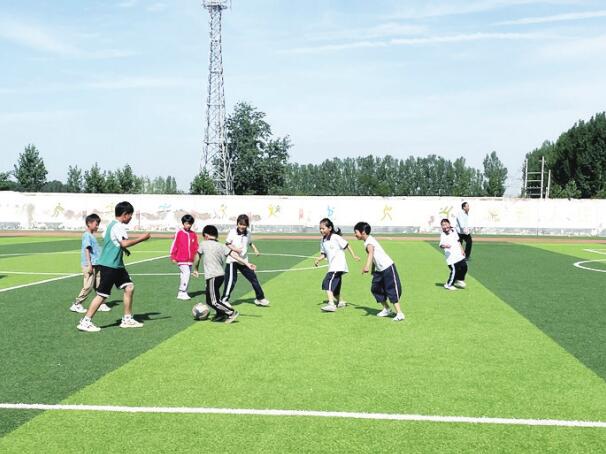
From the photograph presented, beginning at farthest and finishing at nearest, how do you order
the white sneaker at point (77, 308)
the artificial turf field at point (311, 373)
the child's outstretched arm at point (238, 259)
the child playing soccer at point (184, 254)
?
the child playing soccer at point (184, 254)
the white sneaker at point (77, 308)
the child's outstretched arm at point (238, 259)
the artificial turf field at point (311, 373)

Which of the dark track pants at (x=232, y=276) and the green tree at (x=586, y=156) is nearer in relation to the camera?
the dark track pants at (x=232, y=276)

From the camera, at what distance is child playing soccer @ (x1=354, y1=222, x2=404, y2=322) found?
1120 centimetres

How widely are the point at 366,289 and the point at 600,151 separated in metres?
73.2

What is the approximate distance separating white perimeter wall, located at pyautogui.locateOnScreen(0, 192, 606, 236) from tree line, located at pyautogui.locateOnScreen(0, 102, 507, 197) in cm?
1596

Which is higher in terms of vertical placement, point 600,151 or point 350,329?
point 600,151

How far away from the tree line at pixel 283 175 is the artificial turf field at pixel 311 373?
5475 cm

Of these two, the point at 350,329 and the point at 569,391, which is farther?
the point at 350,329

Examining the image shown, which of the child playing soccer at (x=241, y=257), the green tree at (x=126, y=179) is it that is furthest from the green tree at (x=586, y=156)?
the child playing soccer at (x=241, y=257)

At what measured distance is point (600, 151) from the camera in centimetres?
Answer: 7862

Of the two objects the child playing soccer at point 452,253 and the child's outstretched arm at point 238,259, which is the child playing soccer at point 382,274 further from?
the child playing soccer at point 452,253

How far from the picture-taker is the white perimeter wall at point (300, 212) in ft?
156

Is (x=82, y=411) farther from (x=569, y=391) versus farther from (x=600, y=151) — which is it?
Result: (x=600, y=151)

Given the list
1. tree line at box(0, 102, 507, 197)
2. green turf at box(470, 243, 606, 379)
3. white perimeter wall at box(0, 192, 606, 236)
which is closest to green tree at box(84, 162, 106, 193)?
tree line at box(0, 102, 507, 197)

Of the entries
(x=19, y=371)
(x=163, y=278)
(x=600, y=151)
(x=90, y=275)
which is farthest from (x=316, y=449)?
(x=600, y=151)
